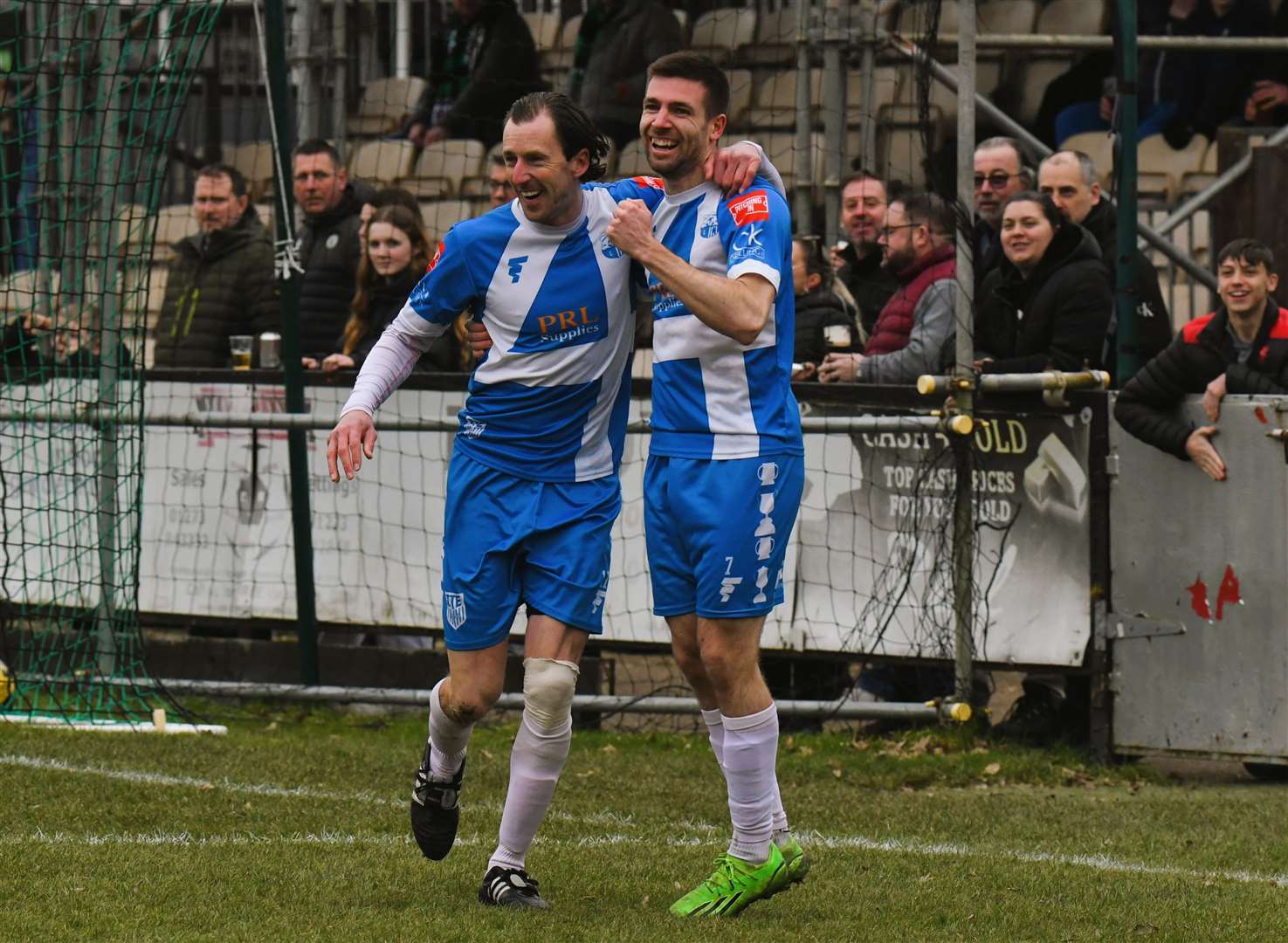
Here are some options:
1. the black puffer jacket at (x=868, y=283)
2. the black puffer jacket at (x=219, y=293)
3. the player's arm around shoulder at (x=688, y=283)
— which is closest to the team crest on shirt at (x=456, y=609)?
the player's arm around shoulder at (x=688, y=283)

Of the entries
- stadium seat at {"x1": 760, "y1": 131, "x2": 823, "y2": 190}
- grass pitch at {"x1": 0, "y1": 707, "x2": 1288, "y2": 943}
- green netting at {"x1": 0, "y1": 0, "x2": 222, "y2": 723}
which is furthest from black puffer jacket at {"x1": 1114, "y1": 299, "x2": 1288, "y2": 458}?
green netting at {"x1": 0, "y1": 0, "x2": 222, "y2": 723}

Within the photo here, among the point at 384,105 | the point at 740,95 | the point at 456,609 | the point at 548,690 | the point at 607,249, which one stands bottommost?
the point at 548,690

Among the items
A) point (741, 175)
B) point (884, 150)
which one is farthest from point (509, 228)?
point (884, 150)

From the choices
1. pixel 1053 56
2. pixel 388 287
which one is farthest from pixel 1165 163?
pixel 388 287

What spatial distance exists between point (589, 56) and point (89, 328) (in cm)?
439

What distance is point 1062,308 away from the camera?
8586mm

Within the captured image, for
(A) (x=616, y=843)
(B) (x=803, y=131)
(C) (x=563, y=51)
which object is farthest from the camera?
(C) (x=563, y=51)

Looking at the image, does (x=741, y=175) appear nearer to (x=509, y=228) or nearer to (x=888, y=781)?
(x=509, y=228)

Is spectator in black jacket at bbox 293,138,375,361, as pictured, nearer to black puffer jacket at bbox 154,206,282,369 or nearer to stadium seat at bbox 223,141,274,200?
black puffer jacket at bbox 154,206,282,369

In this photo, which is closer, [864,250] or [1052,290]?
[1052,290]

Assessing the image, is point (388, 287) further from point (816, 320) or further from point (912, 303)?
point (912, 303)

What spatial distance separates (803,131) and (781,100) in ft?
3.39

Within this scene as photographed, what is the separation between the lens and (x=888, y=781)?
7.88m

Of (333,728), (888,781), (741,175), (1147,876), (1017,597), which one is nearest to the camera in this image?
(741,175)
